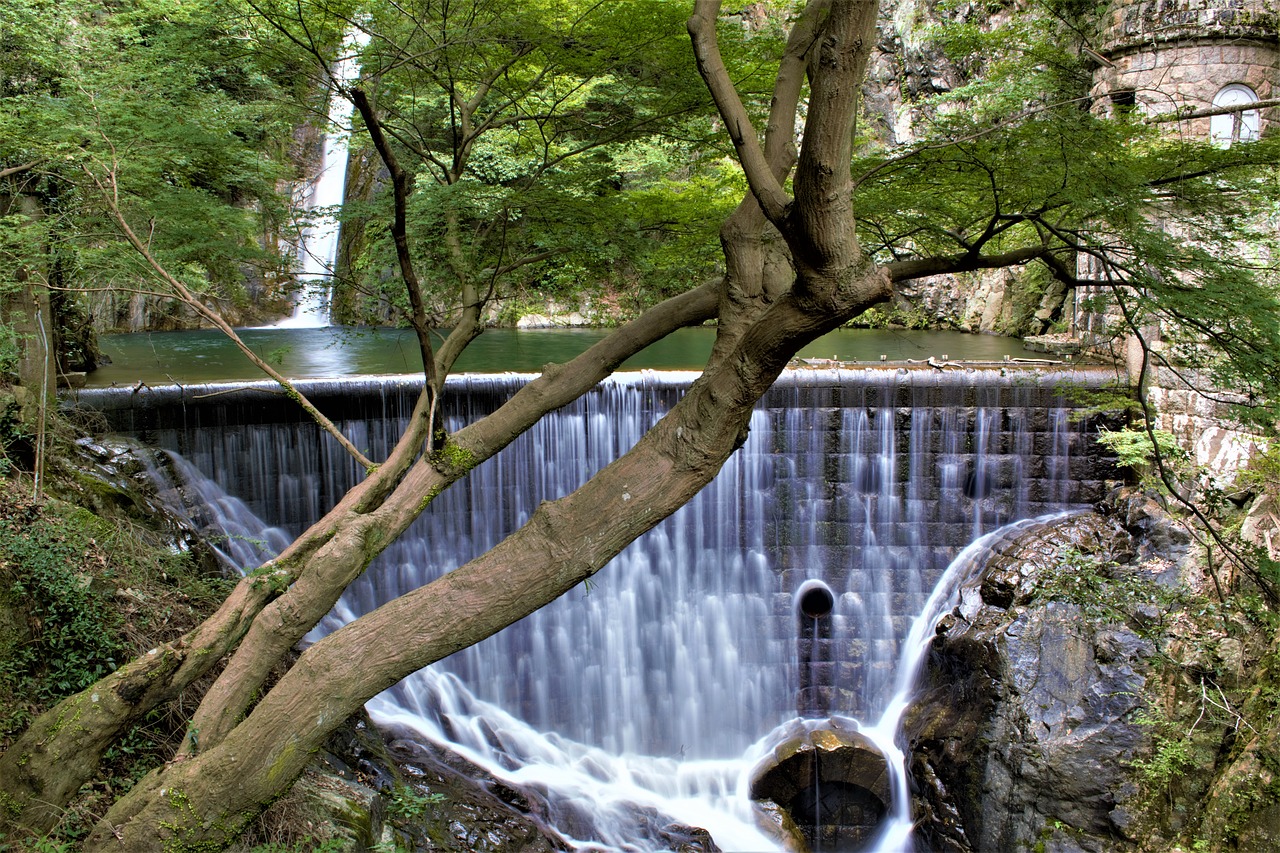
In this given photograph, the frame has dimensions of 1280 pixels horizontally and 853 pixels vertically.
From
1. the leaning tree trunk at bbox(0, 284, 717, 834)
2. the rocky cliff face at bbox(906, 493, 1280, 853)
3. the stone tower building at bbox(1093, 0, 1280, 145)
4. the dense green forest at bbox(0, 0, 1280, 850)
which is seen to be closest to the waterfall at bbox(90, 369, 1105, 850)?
the rocky cliff face at bbox(906, 493, 1280, 853)

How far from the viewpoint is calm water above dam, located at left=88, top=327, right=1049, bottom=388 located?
1080 cm

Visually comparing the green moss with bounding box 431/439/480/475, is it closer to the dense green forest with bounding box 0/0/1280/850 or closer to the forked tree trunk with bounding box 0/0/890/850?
the dense green forest with bounding box 0/0/1280/850

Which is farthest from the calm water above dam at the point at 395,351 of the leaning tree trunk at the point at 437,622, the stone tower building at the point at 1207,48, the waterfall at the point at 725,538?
the leaning tree trunk at the point at 437,622

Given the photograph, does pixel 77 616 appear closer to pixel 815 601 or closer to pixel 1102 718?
pixel 815 601

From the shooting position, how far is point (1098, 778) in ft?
21.4

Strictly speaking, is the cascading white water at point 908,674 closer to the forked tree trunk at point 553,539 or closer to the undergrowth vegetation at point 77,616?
the forked tree trunk at point 553,539

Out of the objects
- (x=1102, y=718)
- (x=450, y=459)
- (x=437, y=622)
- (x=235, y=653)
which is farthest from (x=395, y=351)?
(x=437, y=622)

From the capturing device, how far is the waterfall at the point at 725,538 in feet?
26.4

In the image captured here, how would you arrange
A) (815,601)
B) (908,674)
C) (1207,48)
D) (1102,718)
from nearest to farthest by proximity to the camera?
(1102,718)
(908,674)
(815,601)
(1207,48)

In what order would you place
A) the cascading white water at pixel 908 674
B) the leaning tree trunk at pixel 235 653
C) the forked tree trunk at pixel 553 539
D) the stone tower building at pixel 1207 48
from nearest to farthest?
1. the forked tree trunk at pixel 553 539
2. the leaning tree trunk at pixel 235 653
3. the cascading white water at pixel 908 674
4. the stone tower building at pixel 1207 48

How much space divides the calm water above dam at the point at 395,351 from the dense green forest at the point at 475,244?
312 centimetres

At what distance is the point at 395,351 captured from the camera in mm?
13164

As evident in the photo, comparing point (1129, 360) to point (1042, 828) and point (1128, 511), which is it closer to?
point (1128, 511)

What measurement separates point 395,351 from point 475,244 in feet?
26.0
